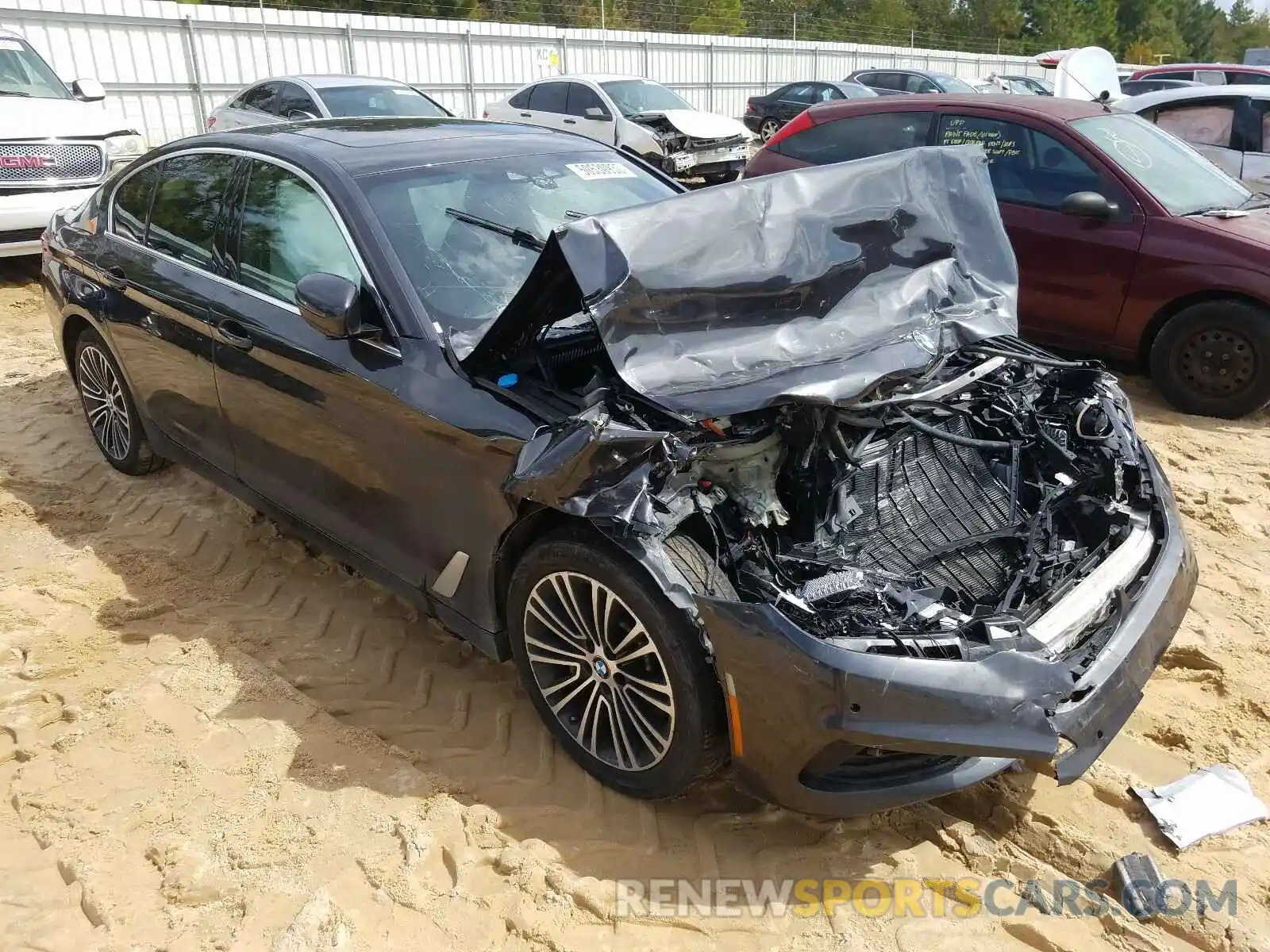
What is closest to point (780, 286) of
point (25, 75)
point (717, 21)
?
point (25, 75)

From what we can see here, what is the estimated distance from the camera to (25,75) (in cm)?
942

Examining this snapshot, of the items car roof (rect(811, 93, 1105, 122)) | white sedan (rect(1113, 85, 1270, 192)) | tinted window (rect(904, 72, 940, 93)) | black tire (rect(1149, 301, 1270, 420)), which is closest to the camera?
black tire (rect(1149, 301, 1270, 420))

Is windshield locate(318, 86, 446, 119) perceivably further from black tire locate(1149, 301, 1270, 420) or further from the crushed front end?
the crushed front end

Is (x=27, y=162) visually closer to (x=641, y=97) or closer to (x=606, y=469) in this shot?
(x=606, y=469)

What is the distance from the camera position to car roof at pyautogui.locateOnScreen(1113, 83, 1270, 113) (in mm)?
8641

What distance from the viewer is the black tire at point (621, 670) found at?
8.46 ft

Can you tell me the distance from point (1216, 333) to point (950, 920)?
4.72 metres

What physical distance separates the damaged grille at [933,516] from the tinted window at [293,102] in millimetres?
10360

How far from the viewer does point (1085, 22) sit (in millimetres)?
49500

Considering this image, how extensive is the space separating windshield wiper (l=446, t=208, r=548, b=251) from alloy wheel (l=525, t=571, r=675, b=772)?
53.0 inches

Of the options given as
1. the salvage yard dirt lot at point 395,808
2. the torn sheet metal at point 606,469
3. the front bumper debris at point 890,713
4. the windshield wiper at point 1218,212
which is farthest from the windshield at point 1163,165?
the torn sheet metal at point 606,469

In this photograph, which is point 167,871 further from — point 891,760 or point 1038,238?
point 1038,238

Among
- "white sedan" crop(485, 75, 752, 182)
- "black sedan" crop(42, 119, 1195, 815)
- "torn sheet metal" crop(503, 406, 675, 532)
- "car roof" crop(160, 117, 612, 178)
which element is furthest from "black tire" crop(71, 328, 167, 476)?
"white sedan" crop(485, 75, 752, 182)

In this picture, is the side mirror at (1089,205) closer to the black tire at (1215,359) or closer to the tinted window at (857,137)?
the black tire at (1215,359)
